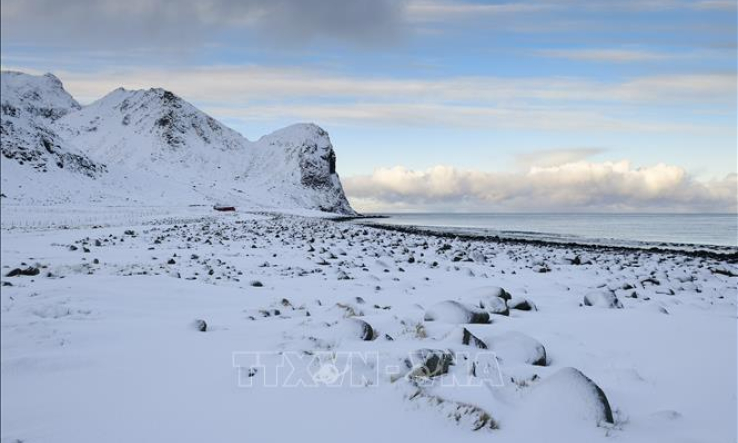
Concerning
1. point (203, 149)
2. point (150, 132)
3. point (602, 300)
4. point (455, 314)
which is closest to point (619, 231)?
point (602, 300)

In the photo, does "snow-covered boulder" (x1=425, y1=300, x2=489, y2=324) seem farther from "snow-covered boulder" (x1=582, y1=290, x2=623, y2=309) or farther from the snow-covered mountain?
the snow-covered mountain

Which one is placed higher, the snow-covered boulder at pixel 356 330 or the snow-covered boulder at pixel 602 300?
the snow-covered boulder at pixel 356 330

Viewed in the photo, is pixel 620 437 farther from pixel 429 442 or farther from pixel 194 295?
pixel 194 295

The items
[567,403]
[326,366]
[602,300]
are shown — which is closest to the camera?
[567,403]

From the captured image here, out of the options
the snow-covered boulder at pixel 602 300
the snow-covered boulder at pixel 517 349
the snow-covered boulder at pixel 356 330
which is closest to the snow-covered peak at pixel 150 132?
the snow-covered boulder at pixel 602 300

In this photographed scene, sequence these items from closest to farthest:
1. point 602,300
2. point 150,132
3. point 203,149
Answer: point 602,300, point 150,132, point 203,149

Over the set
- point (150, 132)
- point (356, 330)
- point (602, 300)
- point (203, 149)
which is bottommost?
point (602, 300)

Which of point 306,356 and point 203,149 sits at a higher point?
point 203,149

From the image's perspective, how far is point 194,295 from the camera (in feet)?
16.6

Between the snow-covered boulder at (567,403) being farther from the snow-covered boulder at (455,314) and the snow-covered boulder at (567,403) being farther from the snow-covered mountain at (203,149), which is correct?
the snow-covered mountain at (203,149)

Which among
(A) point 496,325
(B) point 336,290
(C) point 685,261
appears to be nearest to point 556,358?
(A) point 496,325

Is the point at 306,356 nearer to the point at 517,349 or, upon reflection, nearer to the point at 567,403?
the point at 567,403

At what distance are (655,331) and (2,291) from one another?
5288 millimetres

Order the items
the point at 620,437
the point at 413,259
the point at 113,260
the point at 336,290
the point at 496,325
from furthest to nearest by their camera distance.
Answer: the point at 413,259 → the point at 113,260 → the point at 336,290 → the point at 496,325 → the point at 620,437
